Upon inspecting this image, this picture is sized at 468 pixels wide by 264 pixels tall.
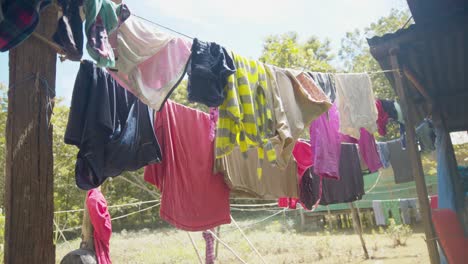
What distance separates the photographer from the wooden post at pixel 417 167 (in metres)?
2.36

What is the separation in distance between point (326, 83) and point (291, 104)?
76cm

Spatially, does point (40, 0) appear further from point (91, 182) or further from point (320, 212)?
point (320, 212)

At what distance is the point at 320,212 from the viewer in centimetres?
1261

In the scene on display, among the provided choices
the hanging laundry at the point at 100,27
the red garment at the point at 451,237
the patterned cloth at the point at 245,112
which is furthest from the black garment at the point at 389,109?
the hanging laundry at the point at 100,27

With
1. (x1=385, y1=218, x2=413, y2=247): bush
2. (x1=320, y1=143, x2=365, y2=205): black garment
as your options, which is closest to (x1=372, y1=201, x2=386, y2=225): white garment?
(x1=385, y1=218, x2=413, y2=247): bush

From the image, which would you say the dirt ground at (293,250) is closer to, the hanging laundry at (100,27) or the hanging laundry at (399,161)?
the hanging laundry at (399,161)

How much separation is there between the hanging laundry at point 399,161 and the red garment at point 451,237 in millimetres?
2743

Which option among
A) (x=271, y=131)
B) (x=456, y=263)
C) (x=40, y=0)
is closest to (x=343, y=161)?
(x=456, y=263)

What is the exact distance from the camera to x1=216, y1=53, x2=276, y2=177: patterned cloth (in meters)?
2.15

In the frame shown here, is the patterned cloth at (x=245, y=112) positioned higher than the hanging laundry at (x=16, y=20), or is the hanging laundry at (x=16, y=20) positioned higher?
the hanging laundry at (x=16, y=20)

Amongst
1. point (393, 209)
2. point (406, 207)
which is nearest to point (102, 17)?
point (406, 207)

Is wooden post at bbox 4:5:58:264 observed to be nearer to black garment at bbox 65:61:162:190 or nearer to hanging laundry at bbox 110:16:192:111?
black garment at bbox 65:61:162:190

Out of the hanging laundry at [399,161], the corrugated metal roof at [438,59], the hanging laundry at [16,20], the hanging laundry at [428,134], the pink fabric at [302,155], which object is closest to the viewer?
the hanging laundry at [16,20]

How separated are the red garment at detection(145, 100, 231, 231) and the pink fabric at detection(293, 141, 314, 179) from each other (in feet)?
3.46
